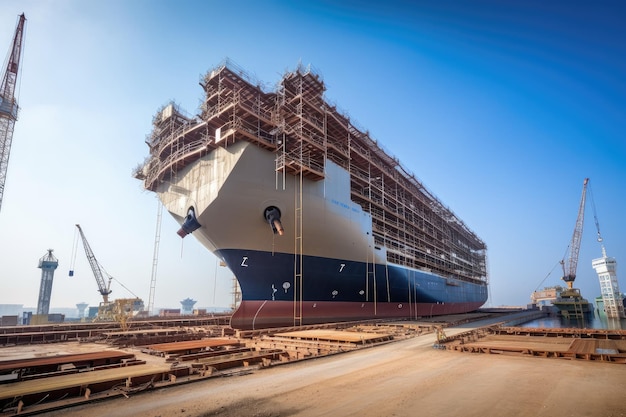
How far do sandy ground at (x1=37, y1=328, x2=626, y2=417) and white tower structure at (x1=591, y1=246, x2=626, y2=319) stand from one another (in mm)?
69242

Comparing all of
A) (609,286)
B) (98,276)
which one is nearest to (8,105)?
(98,276)

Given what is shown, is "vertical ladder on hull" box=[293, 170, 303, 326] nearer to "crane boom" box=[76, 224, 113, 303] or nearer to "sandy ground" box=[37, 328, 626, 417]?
"sandy ground" box=[37, 328, 626, 417]

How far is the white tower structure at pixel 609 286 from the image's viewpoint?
6028 cm

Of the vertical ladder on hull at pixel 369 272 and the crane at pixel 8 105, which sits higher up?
the crane at pixel 8 105

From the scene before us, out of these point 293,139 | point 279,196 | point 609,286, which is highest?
point 293,139

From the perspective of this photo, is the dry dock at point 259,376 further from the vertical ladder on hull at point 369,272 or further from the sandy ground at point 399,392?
the vertical ladder on hull at point 369,272

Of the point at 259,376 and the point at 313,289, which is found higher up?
the point at 313,289

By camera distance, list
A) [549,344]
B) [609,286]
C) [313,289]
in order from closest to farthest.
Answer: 1. [549,344]
2. [313,289]
3. [609,286]

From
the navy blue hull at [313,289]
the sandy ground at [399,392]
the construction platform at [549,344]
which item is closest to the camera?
the sandy ground at [399,392]

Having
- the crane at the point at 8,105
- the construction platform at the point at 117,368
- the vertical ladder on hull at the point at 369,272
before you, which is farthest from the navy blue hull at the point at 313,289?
the crane at the point at 8,105

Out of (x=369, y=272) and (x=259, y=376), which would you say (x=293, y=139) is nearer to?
(x=369, y=272)

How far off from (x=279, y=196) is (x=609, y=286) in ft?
240

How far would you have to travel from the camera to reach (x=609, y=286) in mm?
63062

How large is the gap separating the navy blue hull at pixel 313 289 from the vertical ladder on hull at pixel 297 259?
7 cm
